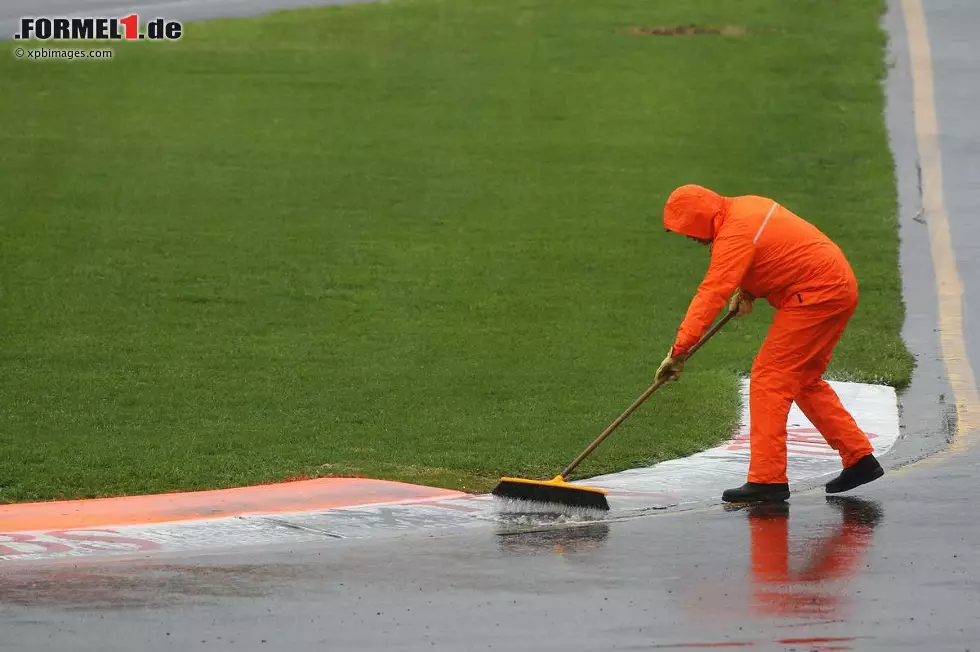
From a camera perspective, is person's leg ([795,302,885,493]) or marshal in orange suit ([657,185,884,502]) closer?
marshal in orange suit ([657,185,884,502])

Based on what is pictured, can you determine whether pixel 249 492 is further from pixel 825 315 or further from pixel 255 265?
pixel 255 265

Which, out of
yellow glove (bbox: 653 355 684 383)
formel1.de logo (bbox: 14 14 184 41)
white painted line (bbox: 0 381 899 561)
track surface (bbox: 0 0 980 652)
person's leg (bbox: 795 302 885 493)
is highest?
formel1.de logo (bbox: 14 14 184 41)

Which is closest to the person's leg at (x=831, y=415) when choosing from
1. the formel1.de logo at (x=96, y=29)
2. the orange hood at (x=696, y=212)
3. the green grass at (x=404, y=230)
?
the orange hood at (x=696, y=212)

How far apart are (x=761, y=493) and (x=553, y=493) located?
1170 millimetres

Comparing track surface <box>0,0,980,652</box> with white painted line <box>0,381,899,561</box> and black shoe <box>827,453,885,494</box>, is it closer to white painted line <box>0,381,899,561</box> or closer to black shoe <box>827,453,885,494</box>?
black shoe <box>827,453,885,494</box>

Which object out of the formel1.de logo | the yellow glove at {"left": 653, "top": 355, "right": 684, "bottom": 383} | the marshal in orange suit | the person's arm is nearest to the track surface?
the marshal in orange suit

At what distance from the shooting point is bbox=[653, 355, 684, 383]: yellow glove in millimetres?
8875

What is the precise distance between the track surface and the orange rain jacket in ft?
3.68

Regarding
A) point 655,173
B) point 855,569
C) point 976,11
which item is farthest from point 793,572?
point 976,11

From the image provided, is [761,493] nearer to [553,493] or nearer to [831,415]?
[831,415]

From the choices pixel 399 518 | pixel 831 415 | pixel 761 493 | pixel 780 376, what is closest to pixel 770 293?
pixel 780 376

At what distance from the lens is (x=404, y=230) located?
58.4 feet

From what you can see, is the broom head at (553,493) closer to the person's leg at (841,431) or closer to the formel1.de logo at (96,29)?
the person's leg at (841,431)

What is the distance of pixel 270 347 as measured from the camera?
44.1ft
